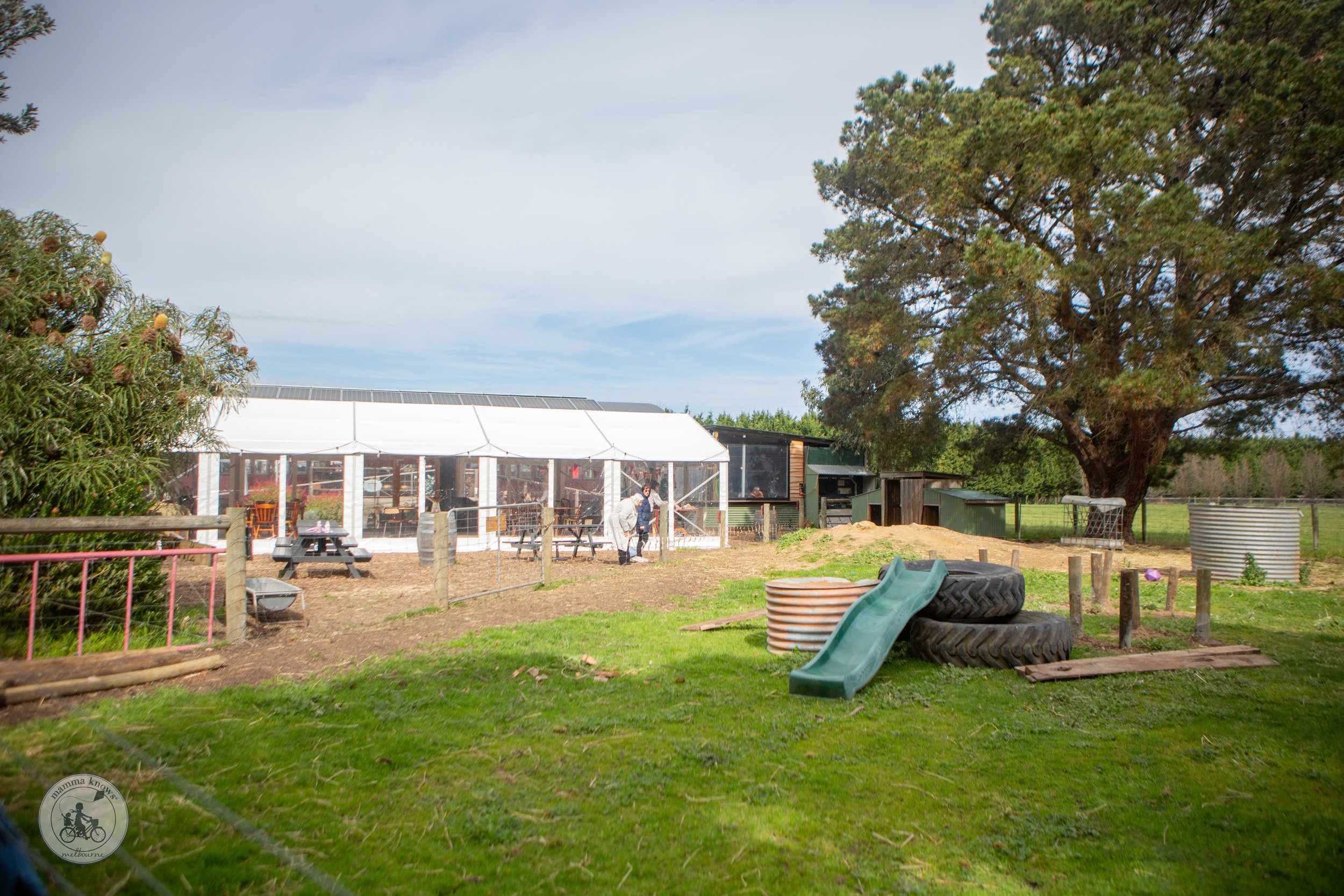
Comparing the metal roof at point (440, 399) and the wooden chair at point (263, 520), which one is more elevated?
the metal roof at point (440, 399)

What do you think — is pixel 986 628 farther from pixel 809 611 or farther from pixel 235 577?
pixel 235 577

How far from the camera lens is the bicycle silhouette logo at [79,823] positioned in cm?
265

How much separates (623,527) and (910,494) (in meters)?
11.5

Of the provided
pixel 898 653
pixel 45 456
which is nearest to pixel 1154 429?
pixel 898 653

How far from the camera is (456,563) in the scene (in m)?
15.9

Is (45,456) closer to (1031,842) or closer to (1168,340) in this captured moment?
(1031,842)

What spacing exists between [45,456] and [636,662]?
5.82 m

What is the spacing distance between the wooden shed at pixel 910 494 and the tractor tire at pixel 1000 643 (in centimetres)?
1688

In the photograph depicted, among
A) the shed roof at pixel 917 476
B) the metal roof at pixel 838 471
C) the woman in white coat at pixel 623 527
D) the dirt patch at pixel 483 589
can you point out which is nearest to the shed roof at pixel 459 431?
the dirt patch at pixel 483 589

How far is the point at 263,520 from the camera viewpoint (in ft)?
59.3

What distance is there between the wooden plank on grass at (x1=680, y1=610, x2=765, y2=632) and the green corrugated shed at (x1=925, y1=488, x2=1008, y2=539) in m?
15.0

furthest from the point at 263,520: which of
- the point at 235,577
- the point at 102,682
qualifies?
the point at 102,682

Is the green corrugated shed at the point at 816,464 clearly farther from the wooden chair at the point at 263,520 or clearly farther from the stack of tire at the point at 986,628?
the stack of tire at the point at 986,628

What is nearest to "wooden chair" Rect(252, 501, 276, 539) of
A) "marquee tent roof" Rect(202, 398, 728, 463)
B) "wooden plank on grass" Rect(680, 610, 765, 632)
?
"marquee tent roof" Rect(202, 398, 728, 463)
